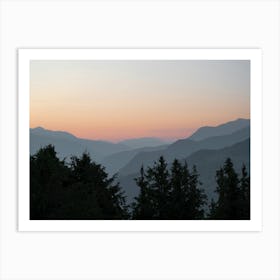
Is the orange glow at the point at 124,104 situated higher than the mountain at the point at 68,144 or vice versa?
the orange glow at the point at 124,104

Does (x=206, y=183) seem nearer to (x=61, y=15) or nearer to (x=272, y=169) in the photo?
(x=272, y=169)

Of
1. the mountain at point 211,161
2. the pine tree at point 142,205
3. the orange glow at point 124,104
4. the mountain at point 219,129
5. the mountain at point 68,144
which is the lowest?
the pine tree at point 142,205

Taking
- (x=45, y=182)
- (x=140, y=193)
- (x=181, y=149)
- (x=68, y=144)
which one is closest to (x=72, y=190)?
(x=45, y=182)

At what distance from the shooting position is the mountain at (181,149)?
9.84 meters

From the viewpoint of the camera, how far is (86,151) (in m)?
9.91

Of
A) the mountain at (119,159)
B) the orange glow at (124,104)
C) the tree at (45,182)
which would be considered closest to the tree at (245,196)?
the orange glow at (124,104)

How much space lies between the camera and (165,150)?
9906mm

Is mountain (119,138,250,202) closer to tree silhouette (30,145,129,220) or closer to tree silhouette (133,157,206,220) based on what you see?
tree silhouette (133,157,206,220)

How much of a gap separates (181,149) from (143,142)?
371 millimetres

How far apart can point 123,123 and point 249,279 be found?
1.87 metres

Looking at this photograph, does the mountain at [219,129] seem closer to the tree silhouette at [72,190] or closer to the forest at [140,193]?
the forest at [140,193]

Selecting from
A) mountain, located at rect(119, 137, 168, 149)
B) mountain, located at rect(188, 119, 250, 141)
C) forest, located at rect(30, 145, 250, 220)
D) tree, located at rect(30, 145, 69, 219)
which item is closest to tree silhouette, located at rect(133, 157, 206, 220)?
forest, located at rect(30, 145, 250, 220)

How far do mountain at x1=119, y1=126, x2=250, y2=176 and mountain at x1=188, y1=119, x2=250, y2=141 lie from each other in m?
0.03

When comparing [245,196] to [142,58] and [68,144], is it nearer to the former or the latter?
[142,58]
